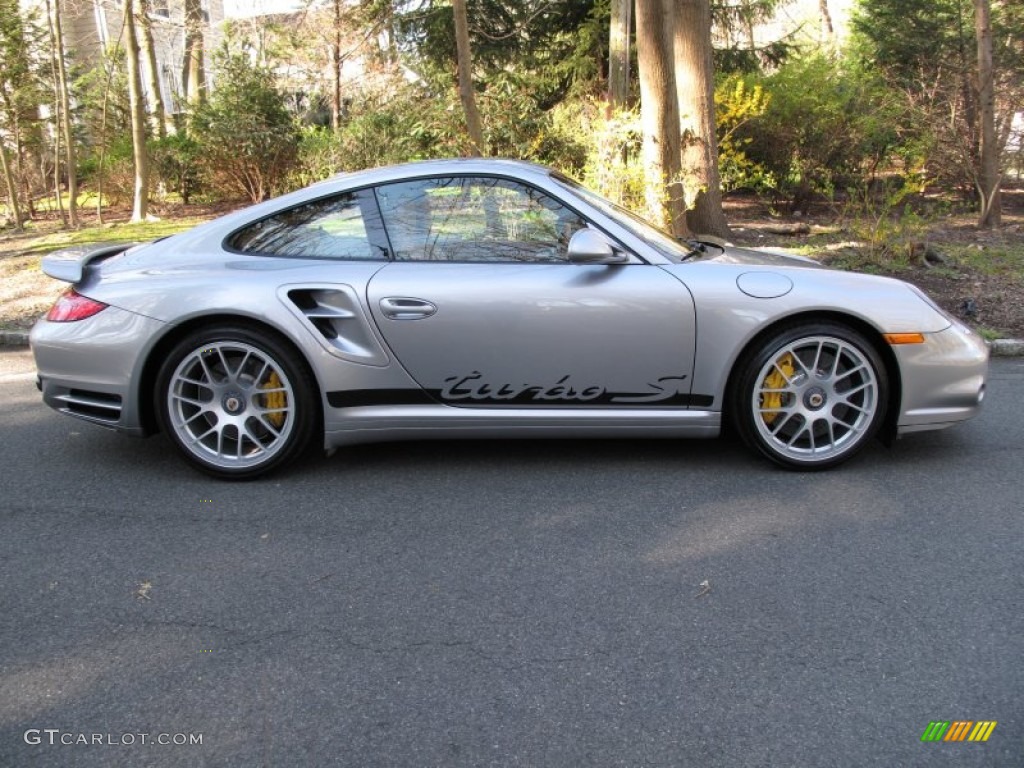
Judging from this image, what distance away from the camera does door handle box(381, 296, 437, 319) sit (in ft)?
12.8

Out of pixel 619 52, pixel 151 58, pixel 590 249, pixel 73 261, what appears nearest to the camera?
pixel 590 249

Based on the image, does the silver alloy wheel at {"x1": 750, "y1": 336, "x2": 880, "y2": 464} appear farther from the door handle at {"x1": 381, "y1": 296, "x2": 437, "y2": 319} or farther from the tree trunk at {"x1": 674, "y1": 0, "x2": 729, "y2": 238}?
the tree trunk at {"x1": 674, "y1": 0, "x2": 729, "y2": 238}

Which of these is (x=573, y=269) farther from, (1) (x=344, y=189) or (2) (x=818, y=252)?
(2) (x=818, y=252)

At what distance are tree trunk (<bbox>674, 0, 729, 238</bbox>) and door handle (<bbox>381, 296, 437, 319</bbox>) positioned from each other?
754cm

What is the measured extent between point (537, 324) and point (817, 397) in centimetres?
138

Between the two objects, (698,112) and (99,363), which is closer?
(99,363)

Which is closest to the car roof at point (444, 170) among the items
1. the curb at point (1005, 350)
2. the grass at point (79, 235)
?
the curb at point (1005, 350)

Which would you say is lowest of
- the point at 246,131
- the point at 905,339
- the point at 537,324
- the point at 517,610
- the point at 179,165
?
the point at 517,610

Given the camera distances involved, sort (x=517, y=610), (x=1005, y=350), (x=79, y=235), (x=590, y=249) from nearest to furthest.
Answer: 1. (x=517, y=610)
2. (x=590, y=249)
3. (x=1005, y=350)
4. (x=79, y=235)

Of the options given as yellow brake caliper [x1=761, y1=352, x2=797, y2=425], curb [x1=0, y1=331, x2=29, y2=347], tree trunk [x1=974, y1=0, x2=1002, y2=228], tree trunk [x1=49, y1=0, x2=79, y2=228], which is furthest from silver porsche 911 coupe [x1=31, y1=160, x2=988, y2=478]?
tree trunk [x1=49, y1=0, x2=79, y2=228]

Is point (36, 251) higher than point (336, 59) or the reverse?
the reverse

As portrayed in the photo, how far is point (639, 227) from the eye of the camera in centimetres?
428

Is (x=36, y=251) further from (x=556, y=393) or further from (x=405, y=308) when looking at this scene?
(x=556, y=393)

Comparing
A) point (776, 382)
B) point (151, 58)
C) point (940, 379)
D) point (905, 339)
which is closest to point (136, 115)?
point (151, 58)
